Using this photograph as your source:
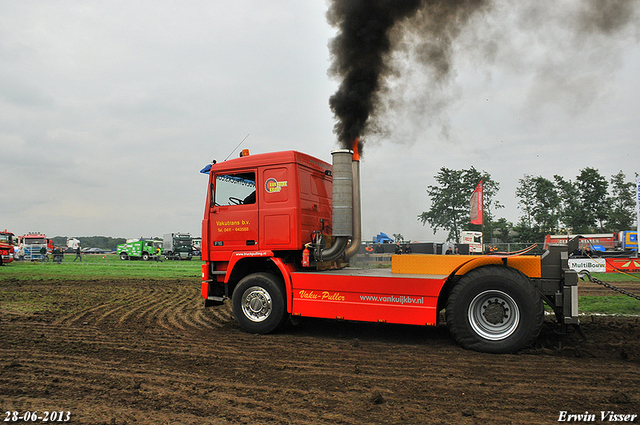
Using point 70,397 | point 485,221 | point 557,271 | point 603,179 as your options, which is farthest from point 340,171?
point 603,179

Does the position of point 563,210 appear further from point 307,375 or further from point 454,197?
point 307,375

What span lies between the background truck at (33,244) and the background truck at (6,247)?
737cm

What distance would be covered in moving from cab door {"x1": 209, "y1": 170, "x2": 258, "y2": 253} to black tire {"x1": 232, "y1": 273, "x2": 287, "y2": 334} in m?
0.67

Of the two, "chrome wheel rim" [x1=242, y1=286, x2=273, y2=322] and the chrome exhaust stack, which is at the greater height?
the chrome exhaust stack

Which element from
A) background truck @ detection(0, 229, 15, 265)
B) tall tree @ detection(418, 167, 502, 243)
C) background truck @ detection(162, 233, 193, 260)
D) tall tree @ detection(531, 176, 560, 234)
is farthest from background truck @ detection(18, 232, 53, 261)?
tall tree @ detection(531, 176, 560, 234)

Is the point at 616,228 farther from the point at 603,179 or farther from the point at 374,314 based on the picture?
the point at 374,314

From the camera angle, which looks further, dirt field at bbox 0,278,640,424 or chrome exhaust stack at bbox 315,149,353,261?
chrome exhaust stack at bbox 315,149,353,261

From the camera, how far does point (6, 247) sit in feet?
102

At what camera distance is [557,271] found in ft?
20.1

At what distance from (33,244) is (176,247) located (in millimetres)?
14015

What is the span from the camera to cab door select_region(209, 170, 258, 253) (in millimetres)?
8000

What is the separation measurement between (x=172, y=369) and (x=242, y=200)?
3.70 meters

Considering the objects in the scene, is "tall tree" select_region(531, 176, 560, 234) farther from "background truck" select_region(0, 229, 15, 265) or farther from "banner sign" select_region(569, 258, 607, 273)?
"background truck" select_region(0, 229, 15, 265)

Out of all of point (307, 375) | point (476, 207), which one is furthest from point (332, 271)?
point (476, 207)
